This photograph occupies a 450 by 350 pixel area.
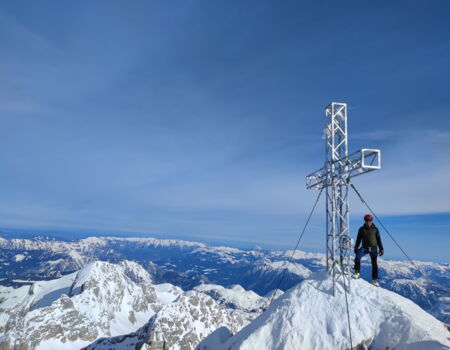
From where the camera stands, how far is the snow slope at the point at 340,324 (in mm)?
17547

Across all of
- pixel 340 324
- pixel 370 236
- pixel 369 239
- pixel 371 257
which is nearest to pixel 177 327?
pixel 371 257

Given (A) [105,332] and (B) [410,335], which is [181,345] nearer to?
(A) [105,332]

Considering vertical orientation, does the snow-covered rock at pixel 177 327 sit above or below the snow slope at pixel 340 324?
below

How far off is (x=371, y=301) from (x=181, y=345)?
127135mm

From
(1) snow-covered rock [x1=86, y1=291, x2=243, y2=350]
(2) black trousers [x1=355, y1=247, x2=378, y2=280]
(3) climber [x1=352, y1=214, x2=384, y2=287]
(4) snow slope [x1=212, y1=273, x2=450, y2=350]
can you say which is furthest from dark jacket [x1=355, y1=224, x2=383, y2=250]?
(1) snow-covered rock [x1=86, y1=291, x2=243, y2=350]

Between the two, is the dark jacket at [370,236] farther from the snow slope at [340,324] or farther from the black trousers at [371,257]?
the snow slope at [340,324]

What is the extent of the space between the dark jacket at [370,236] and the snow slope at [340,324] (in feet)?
9.22

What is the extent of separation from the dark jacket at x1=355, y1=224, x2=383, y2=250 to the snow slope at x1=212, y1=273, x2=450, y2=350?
2809mm

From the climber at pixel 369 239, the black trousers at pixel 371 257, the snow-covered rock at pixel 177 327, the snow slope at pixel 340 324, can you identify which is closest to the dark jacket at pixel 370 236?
the climber at pixel 369 239

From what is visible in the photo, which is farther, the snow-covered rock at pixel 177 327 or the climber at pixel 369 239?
the snow-covered rock at pixel 177 327

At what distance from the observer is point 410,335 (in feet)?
56.3

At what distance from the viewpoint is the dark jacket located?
2162cm

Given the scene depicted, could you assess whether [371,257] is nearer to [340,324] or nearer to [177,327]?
[340,324]

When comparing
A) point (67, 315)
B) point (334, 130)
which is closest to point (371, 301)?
point (334, 130)
